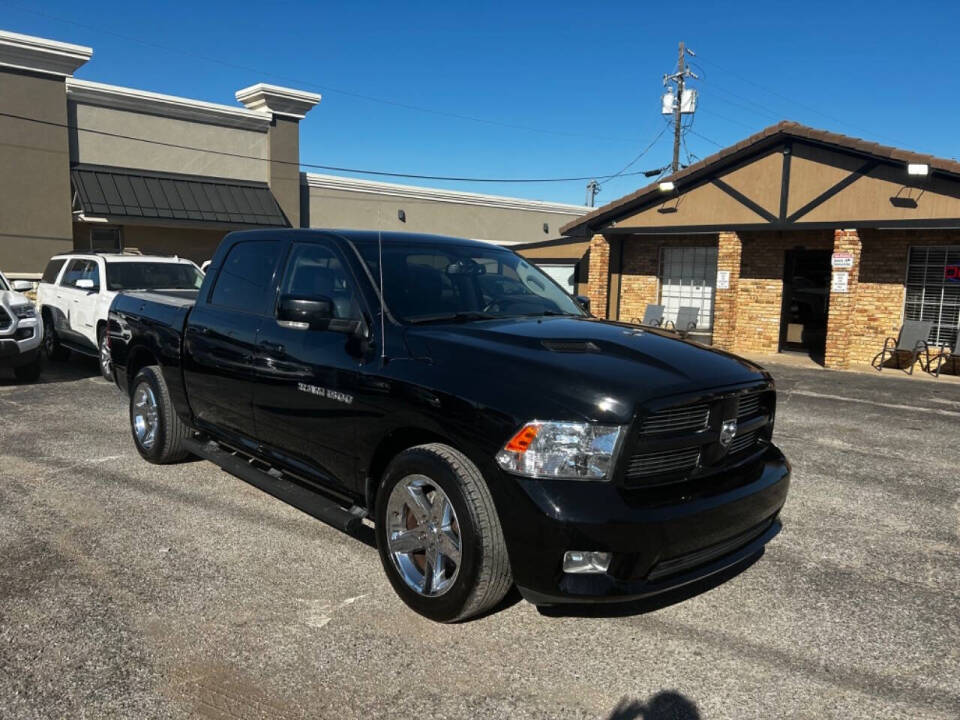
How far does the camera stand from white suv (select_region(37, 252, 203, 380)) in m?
10.9

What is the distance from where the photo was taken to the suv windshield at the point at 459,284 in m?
4.21

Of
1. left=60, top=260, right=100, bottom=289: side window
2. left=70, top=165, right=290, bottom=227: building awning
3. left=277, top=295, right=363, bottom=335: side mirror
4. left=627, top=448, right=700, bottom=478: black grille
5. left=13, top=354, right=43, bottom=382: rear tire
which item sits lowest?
left=13, top=354, right=43, bottom=382: rear tire

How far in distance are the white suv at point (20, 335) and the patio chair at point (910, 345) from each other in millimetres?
14302

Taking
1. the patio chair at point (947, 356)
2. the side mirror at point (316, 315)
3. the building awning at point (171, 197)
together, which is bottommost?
the patio chair at point (947, 356)

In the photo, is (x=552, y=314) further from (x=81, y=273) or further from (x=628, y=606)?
(x=81, y=273)

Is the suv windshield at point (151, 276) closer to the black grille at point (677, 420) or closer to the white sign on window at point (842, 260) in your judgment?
the black grille at point (677, 420)

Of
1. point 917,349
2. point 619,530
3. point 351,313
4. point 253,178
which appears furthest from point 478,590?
point 253,178

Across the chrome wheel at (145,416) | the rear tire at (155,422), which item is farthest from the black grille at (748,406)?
the chrome wheel at (145,416)

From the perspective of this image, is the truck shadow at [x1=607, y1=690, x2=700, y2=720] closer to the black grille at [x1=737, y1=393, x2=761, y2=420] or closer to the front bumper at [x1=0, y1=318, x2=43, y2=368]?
the black grille at [x1=737, y1=393, x2=761, y2=420]

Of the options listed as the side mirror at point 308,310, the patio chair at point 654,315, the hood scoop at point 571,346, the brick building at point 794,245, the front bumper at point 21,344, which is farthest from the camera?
the patio chair at point 654,315

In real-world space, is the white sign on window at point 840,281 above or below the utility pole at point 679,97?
below

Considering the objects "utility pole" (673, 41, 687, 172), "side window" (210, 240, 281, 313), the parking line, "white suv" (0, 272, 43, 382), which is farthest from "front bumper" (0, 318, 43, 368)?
"utility pole" (673, 41, 687, 172)

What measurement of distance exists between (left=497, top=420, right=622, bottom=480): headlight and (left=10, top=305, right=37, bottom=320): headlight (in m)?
9.56

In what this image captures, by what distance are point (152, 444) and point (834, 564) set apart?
16.4 feet
